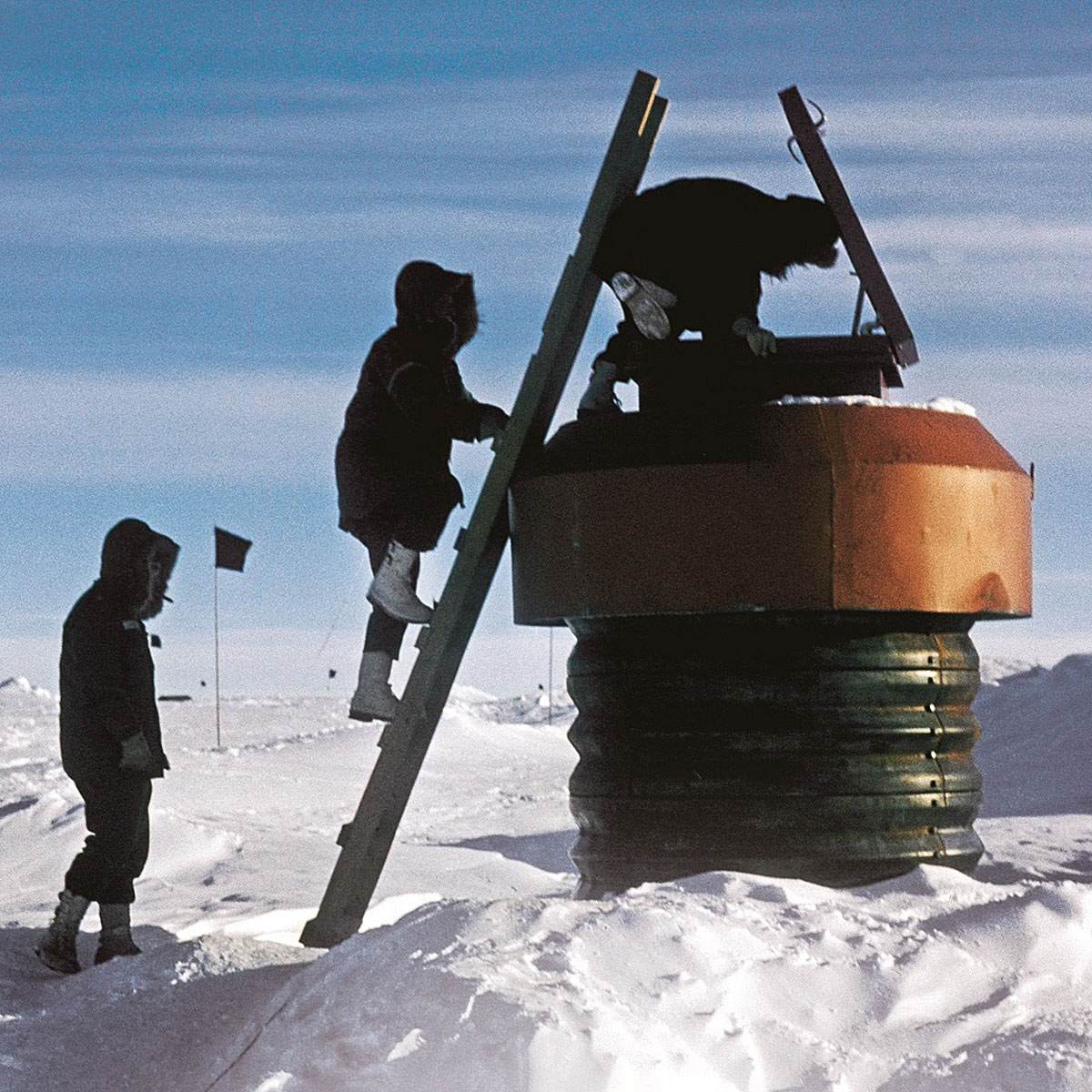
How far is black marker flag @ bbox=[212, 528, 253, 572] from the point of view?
13.9m

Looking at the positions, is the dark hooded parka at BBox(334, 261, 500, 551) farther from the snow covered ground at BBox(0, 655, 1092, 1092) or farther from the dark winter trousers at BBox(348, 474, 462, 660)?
the snow covered ground at BBox(0, 655, 1092, 1092)

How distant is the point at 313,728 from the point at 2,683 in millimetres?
10367

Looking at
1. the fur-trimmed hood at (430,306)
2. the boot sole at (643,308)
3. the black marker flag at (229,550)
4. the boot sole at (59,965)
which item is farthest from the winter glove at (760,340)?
the black marker flag at (229,550)

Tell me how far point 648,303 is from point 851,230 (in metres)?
0.68

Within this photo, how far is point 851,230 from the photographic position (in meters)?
5.55

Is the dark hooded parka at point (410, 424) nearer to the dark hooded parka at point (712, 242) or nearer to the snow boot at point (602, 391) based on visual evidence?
the snow boot at point (602, 391)

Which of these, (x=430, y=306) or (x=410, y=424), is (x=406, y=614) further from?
(x=430, y=306)

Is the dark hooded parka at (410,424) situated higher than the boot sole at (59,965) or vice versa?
the dark hooded parka at (410,424)

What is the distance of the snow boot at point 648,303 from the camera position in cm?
544

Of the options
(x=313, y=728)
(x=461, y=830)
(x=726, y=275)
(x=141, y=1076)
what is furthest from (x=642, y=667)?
(x=313, y=728)

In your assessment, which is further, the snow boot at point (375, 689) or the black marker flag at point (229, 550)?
the black marker flag at point (229, 550)

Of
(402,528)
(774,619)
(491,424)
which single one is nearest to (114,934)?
(402,528)

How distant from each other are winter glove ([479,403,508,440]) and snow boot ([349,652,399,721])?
0.75 metres

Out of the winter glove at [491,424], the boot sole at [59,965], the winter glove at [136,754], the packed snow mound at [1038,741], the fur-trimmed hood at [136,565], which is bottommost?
the packed snow mound at [1038,741]
